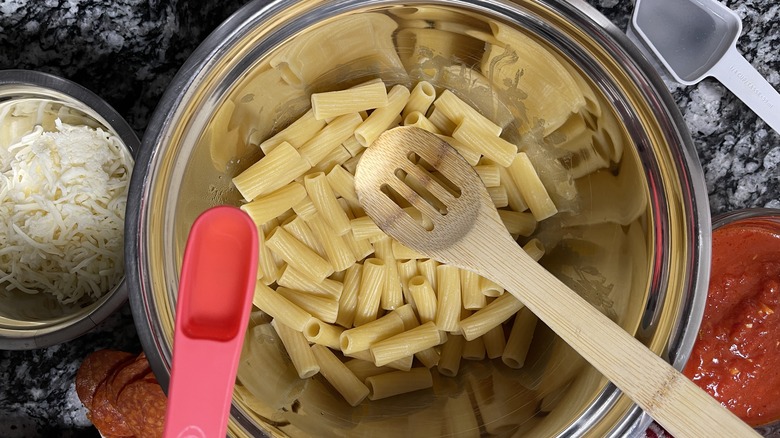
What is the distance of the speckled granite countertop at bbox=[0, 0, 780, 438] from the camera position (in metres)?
1.29

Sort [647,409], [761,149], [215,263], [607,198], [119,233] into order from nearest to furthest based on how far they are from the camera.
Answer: [215,263] → [647,409] → [607,198] → [119,233] → [761,149]

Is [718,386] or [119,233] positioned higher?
[119,233]

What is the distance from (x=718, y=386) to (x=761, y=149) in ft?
1.55

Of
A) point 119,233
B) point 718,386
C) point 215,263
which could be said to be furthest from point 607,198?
point 119,233

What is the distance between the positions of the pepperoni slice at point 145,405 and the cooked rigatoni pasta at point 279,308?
242 millimetres

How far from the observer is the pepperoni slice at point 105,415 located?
1188 millimetres

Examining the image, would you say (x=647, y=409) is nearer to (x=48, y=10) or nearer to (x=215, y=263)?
(x=215, y=263)

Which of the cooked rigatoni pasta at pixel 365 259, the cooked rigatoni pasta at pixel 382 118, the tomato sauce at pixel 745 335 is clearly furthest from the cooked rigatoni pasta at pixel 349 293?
the tomato sauce at pixel 745 335

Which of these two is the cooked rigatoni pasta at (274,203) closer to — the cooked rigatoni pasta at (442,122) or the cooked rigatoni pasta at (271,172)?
the cooked rigatoni pasta at (271,172)

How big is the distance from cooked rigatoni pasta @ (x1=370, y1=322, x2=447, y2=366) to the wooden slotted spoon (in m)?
0.14

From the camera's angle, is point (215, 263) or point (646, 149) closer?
point (215, 263)

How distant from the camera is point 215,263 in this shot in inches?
31.6

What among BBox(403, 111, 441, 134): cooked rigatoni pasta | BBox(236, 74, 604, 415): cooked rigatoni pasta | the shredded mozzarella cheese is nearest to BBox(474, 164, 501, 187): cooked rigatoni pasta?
BBox(236, 74, 604, 415): cooked rigatoni pasta

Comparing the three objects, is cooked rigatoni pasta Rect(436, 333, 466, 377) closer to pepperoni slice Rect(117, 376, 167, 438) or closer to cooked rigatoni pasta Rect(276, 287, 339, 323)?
cooked rigatoni pasta Rect(276, 287, 339, 323)
